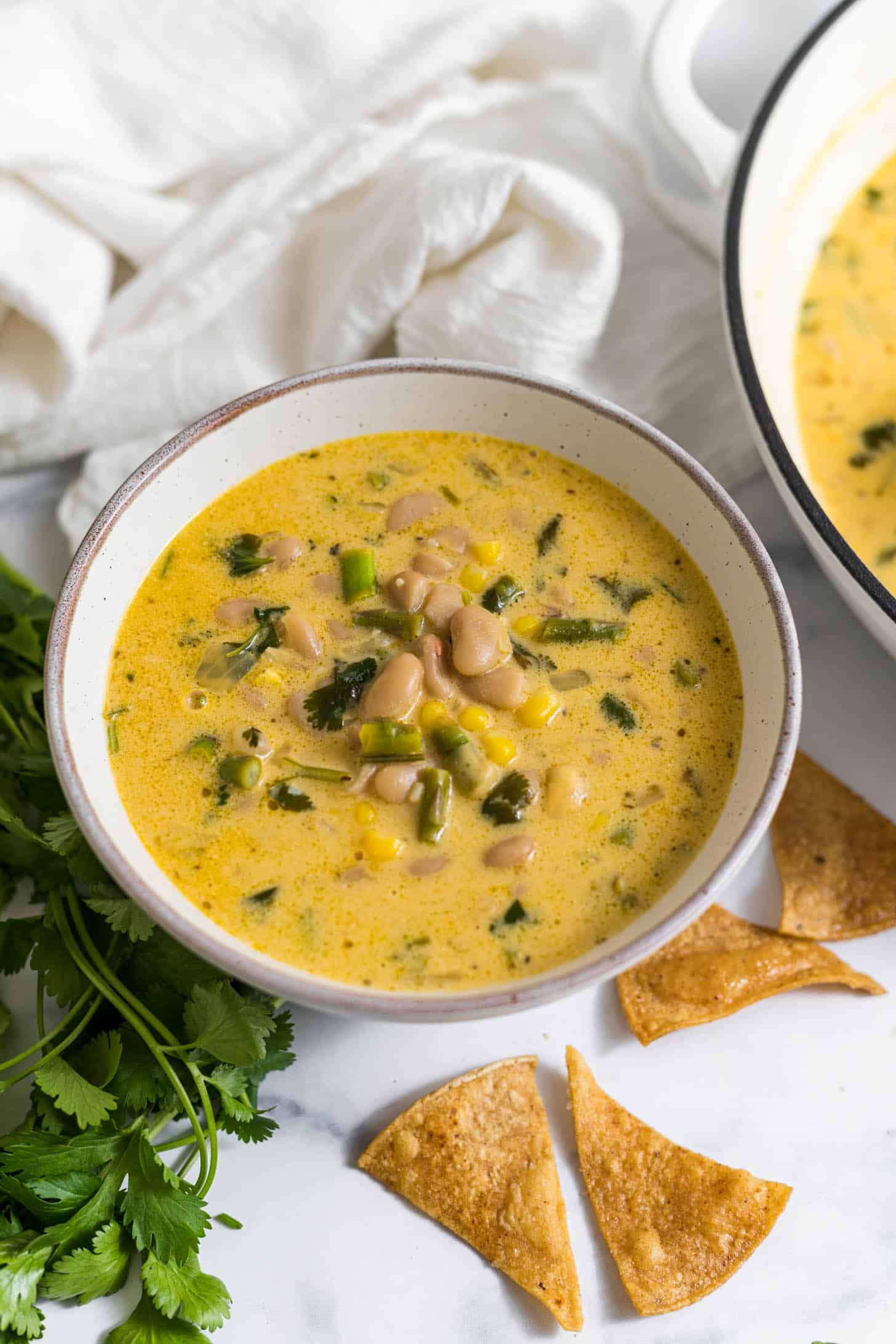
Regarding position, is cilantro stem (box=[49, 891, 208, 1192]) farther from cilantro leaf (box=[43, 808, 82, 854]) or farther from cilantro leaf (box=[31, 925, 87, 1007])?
cilantro leaf (box=[43, 808, 82, 854])

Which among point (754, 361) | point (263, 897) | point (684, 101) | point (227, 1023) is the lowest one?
point (227, 1023)

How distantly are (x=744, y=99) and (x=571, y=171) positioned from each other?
70 cm

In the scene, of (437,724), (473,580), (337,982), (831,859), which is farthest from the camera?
(831,859)

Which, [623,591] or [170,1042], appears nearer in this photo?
[170,1042]

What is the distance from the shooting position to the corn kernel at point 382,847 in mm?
2322

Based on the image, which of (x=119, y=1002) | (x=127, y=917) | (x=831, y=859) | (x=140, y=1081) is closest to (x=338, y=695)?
(x=127, y=917)

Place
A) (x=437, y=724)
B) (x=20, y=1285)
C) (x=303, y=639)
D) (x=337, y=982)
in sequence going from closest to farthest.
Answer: (x=337, y=982), (x=20, y=1285), (x=437, y=724), (x=303, y=639)

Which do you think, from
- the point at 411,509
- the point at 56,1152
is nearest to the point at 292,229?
the point at 411,509

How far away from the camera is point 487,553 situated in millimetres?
2684

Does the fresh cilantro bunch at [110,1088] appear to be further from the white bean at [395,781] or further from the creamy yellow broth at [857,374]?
the creamy yellow broth at [857,374]

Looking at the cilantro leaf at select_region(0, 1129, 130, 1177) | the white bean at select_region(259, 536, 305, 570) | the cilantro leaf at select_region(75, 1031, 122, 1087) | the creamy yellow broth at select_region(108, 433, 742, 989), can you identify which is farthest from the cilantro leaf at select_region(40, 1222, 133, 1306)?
the white bean at select_region(259, 536, 305, 570)

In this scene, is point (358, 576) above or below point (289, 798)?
above

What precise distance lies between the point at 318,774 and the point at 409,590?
421mm

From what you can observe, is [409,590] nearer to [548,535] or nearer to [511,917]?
[548,535]
